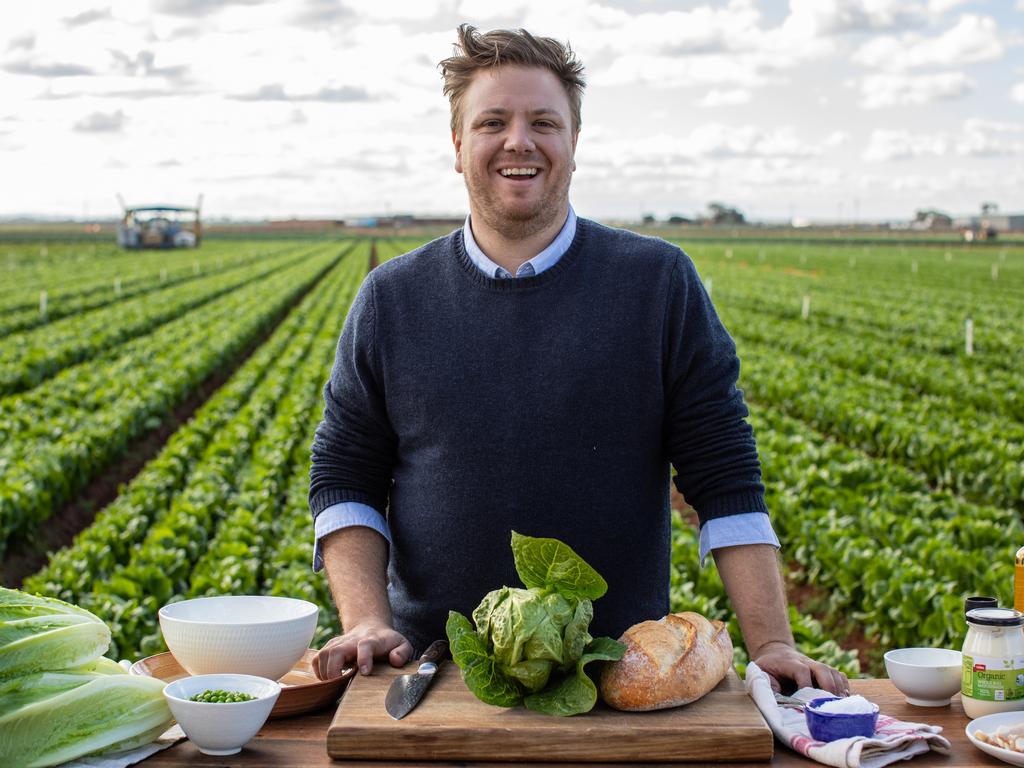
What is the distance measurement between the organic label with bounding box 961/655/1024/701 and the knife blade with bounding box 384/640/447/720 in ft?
3.49

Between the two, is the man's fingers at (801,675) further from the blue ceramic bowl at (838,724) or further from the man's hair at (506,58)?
the man's hair at (506,58)

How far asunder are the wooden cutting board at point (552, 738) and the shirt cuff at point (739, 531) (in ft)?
1.82

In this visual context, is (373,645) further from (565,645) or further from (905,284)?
(905,284)

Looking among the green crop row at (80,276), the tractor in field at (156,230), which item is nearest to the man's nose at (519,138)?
the green crop row at (80,276)

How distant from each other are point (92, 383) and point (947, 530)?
10787 mm

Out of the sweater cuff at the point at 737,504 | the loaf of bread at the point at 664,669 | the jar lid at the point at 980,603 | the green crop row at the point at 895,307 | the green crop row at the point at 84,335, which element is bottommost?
the green crop row at the point at 895,307

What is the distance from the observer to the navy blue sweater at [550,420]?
2693 mm

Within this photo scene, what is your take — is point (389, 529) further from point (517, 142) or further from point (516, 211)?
point (517, 142)

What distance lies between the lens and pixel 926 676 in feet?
7.98

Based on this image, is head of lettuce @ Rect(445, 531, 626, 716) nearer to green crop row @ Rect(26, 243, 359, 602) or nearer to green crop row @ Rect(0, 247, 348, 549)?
green crop row @ Rect(26, 243, 359, 602)

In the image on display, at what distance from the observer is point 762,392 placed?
1656 centimetres

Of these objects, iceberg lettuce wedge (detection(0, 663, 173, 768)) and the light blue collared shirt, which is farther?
the light blue collared shirt

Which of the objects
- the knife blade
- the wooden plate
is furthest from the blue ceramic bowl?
the wooden plate

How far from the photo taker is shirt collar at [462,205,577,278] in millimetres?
2802
